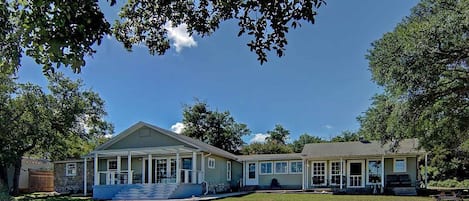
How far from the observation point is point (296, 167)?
89.9 feet

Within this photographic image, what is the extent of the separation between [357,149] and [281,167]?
4996mm

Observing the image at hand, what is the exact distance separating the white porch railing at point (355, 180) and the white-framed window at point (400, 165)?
208 cm

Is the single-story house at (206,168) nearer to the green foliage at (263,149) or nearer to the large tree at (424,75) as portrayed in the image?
the large tree at (424,75)

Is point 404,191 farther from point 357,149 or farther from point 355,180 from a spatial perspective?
point 357,149

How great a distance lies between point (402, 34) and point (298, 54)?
6.40 meters

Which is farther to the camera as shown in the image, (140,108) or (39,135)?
(140,108)

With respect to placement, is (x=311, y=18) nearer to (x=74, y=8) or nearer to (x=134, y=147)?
(x=74, y=8)

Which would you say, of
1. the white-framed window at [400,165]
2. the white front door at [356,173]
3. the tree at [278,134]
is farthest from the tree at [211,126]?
the white-framed window at [400,165]

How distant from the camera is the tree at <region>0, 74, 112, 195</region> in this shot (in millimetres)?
22734

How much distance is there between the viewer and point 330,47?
18594 millimetres

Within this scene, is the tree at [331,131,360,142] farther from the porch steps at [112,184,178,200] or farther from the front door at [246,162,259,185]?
the porch steps at [112,184,178,200]

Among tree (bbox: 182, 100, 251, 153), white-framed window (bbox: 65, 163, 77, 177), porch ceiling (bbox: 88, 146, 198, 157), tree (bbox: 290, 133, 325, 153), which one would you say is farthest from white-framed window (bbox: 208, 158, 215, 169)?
tree (bbox: 290, 133, 325, 153)

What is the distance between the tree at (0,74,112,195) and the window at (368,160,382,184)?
17069mm

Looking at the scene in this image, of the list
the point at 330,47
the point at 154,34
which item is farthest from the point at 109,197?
the point at 154,34
